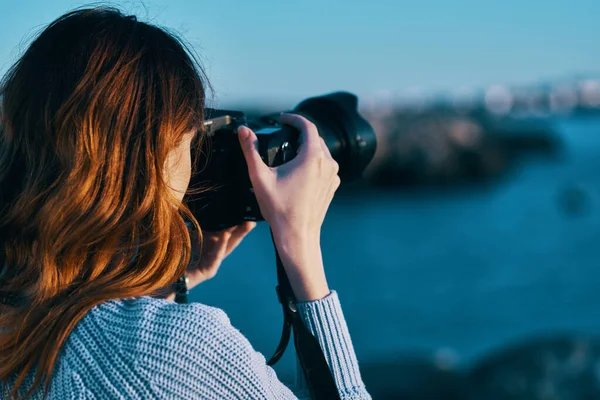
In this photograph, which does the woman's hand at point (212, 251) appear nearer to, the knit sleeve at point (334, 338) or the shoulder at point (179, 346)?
the knit sleeve at point (334, 338)

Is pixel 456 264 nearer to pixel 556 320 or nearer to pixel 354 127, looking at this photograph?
pixel 556 320

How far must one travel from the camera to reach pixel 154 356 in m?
0.84

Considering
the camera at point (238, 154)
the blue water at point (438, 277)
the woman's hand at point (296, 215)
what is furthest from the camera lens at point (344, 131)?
the blue water at point (438, 277)

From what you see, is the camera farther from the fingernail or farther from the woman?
the woman

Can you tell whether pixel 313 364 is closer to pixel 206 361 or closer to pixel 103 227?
pixel 206 361

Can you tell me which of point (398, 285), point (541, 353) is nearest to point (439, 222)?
point (398, 285)

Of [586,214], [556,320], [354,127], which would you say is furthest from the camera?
[586,214]

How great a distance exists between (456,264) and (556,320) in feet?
11.0

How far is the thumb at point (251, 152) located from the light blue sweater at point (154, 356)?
0.90 ft

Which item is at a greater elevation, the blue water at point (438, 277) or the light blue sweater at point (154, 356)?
the light blue sweater at point (154, 356)

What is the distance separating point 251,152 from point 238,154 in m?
0.19

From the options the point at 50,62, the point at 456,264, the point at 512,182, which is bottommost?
the point at 512,182

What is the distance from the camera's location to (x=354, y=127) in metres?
1.53

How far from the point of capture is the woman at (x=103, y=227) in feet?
2.80
